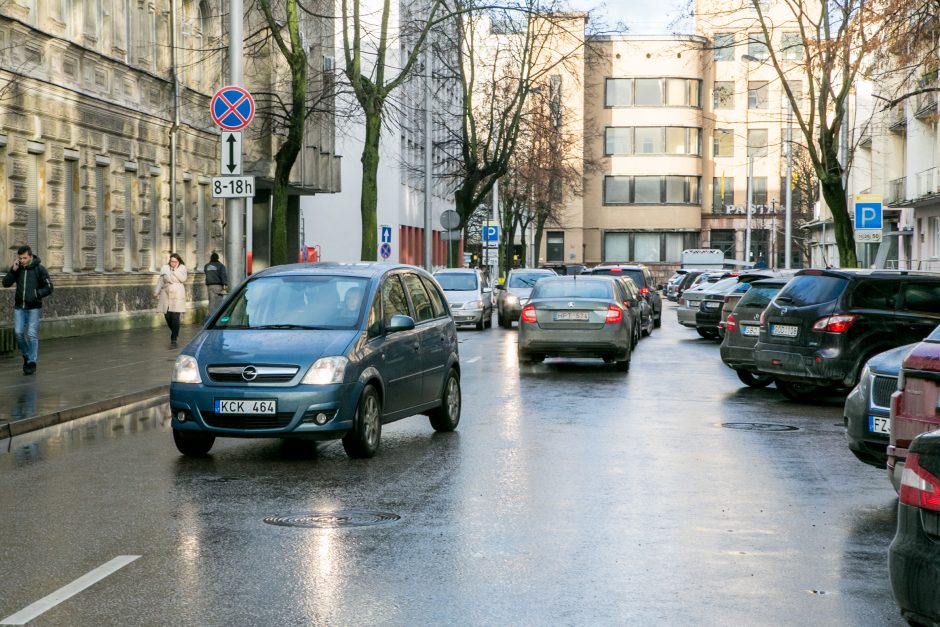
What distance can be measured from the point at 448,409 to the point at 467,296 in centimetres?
2401

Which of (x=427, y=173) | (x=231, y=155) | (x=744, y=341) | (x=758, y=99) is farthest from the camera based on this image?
(x=758, y=99)

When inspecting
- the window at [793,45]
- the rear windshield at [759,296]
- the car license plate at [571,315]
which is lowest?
the car license plate at [571,315]

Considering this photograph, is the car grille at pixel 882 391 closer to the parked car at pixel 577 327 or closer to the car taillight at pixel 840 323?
the car taillight at pixel 840 323

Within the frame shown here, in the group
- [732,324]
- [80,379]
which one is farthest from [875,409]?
[80,379]

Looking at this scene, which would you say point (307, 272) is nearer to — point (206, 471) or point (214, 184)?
point (206, 471)

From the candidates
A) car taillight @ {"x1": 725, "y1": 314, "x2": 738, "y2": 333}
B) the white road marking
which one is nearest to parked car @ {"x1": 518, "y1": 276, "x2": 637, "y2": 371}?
car taillight @ {"x1": 725, "y1": 314, "x2": 738, "y2": 333}

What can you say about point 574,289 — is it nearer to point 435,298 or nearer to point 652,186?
point 435,298

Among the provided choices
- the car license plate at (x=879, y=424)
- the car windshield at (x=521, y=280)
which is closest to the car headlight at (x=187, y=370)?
the car license plate at (x=879, y=424)

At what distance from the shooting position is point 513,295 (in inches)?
1569

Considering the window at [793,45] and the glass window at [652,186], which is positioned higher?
the window at [793,45]

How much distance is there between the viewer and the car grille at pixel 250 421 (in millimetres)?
11148

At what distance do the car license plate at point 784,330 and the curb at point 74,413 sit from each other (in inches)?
288

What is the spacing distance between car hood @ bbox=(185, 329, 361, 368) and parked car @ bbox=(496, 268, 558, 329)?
26977 millimetres

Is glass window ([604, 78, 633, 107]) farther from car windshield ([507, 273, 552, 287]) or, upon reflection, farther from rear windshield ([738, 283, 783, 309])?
rear windshield ([738, 283, 783, 309])
